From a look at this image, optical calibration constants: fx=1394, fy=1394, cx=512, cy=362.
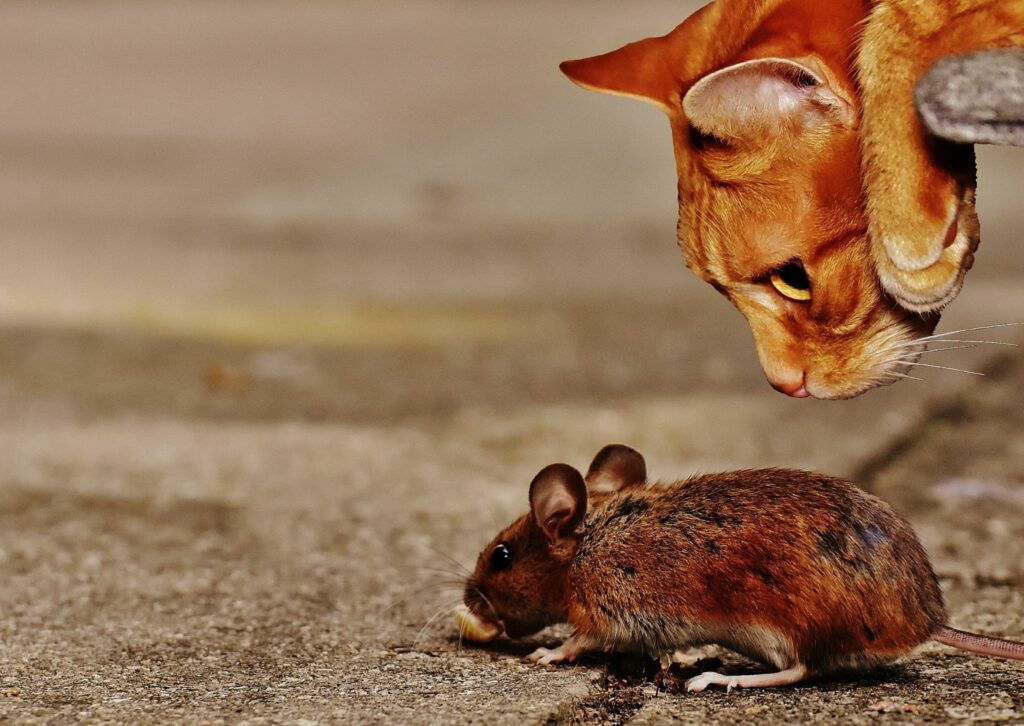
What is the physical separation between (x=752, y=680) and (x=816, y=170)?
109 centimetres

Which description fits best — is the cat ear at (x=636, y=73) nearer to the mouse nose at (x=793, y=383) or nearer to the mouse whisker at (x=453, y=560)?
the mouse nose at (x=793, y=383)

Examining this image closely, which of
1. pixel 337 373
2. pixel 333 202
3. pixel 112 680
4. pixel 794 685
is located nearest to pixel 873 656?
pixel 794 685

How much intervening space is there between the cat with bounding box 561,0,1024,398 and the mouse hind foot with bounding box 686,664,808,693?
79cm

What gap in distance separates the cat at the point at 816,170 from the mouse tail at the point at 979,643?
0.68 meters

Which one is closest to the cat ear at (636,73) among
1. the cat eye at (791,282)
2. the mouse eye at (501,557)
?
the cat eye at (791,282)

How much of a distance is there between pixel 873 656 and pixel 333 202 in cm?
770

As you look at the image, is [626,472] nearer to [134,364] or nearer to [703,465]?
[703,465]

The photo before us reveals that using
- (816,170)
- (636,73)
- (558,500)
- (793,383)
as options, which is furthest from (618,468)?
(636,73)

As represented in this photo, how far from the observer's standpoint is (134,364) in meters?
5.79

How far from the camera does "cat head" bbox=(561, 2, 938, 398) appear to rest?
9.50 feet

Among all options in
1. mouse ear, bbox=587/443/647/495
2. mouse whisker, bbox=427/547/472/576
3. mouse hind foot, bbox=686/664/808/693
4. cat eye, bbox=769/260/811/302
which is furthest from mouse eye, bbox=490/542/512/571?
cat eye, bbox=769/260/811/302

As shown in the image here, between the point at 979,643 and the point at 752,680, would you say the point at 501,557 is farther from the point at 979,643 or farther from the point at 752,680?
the point at 979,643

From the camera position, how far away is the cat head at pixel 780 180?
9.50 ft

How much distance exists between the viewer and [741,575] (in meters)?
2.63
